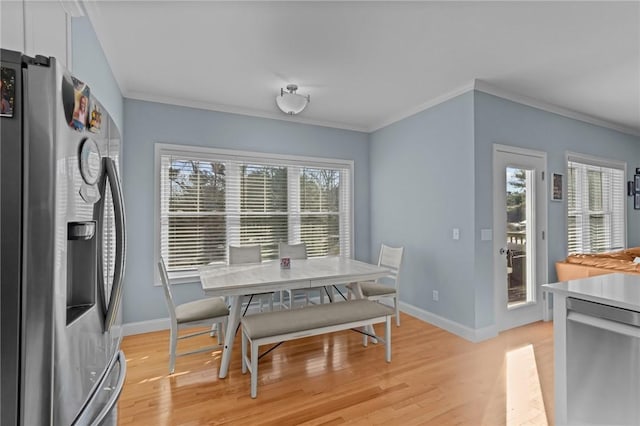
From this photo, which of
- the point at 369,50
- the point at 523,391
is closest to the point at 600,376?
the point at 523,391

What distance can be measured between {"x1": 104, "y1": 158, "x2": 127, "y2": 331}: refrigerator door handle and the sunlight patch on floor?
2315mm

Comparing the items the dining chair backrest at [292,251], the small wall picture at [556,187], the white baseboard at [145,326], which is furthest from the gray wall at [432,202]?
the white baseboard at [145,326]

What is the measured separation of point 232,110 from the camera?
383 centimetres

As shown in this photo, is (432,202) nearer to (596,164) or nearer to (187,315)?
(596,164)

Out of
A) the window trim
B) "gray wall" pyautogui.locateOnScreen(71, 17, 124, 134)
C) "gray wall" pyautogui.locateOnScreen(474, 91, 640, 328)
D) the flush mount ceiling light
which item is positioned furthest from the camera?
the window trim

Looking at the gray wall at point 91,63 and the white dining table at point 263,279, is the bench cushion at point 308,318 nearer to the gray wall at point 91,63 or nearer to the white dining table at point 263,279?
the white dining table at point 263,279

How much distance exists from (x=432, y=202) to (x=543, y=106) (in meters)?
1.78

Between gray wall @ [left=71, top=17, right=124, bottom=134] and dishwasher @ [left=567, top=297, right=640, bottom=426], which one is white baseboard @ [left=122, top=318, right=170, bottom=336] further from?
dishwasher @ [left=567, top=297, right=640, bottom=426]

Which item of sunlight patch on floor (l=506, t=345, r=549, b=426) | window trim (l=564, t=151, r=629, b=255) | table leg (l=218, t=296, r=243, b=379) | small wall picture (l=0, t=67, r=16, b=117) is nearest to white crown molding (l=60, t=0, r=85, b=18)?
small wall picture (l=0, t=67, r=16, b=117)

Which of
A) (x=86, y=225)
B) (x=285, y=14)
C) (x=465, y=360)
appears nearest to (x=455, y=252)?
(x=465, y=360)

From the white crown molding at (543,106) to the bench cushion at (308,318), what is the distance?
8.20 ft

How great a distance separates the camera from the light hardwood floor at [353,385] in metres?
1.97

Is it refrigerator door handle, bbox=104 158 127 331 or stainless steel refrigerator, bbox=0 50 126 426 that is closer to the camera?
stainless steel refrigerator, bbox=0 50 126 426

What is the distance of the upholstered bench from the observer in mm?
2195
